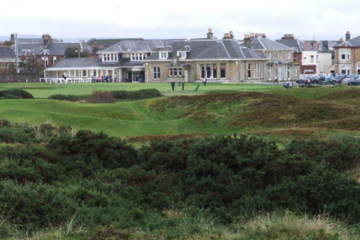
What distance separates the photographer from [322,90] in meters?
49.8

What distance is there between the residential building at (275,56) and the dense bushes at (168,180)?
284 ft

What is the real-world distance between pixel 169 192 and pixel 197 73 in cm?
8305

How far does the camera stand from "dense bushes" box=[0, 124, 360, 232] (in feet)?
44.1

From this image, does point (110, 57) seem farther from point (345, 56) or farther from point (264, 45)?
point (345, 56)

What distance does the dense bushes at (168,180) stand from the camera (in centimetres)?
1344

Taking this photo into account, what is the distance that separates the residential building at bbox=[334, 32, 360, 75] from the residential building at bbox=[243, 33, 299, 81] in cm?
795

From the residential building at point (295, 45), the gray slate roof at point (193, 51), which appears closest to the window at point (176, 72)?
the gray slate roof at point (193, 51)

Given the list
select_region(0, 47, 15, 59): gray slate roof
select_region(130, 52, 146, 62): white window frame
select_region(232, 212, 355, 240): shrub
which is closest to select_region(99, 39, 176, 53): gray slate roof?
select_region(130, 52, 146, 62): white window frame

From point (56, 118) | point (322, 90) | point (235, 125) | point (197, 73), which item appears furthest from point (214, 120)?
point (197, 73)

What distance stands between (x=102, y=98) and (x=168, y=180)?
119ft

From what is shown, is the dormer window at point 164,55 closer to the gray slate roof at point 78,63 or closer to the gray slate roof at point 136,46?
the gray slate roof at point 136,46

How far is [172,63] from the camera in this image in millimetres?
99250

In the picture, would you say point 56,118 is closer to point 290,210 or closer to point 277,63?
point 290,210

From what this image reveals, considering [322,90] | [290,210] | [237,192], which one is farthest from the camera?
[322,90]
